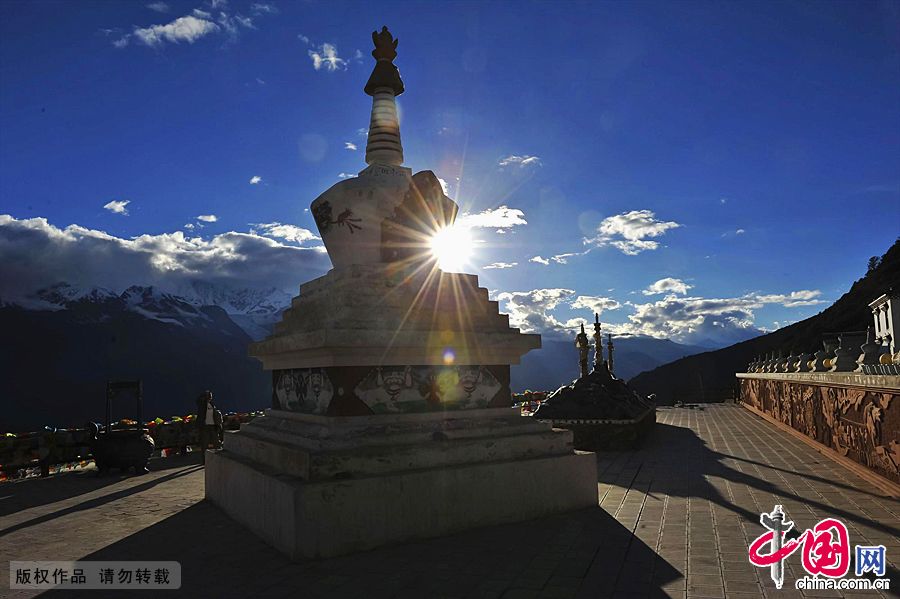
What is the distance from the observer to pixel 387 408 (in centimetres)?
625

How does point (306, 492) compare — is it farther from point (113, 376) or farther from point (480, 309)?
point (113, 376)

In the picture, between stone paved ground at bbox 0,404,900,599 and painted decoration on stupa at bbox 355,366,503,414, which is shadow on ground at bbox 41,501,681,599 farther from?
painted decoration on stupa at bbox 355,366,503,414

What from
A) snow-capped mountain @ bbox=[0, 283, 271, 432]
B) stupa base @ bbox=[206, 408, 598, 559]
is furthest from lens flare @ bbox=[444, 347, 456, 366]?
snow-capped mountain @ bbox=[0, 283, 271, 432]

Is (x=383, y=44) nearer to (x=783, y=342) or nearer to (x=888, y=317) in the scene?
(x=888, y=317)

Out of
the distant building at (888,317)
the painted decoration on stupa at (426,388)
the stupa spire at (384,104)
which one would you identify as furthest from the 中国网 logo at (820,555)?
the distant building at (888,317)

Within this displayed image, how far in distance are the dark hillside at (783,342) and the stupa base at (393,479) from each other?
34.5 metres

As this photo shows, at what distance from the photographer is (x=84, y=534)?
20.4 ft

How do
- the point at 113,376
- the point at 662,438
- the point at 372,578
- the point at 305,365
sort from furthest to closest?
the point at 113,376 < the point at 662,438 < the point at 305,365 < the point at 372,578

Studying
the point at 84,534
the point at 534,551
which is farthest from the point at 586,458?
the point at 84,534

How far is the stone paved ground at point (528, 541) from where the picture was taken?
167 inches

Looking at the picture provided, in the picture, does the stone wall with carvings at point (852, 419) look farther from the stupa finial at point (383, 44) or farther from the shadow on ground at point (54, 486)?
the shadow on ground at point (54, 486)

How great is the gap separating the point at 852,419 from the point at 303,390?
28.2ft

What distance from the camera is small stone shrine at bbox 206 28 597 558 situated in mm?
5340

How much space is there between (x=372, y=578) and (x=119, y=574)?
2.31 m
